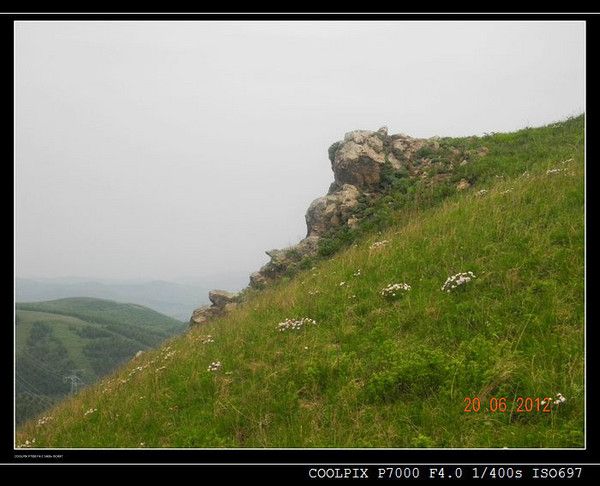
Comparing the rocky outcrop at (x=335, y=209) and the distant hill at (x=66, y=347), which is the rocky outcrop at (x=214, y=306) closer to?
the rocky outcrop at (x=335, y=209)

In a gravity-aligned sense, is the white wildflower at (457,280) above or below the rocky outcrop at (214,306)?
above

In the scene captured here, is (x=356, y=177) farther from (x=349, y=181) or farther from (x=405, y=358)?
(x=405, y=358)

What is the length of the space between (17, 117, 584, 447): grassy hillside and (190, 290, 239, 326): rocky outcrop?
6.07 meters

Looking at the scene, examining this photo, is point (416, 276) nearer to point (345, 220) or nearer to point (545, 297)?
point (545, 297)

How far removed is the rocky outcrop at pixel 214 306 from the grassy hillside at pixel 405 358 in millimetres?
6067

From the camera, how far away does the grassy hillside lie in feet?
15.6

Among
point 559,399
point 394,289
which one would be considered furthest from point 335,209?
point 559,399

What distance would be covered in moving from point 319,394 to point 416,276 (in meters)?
3.37

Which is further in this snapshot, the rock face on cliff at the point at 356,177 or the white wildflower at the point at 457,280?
the rock face on cliff at the point at 356,177

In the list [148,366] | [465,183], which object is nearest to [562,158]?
[465,183]

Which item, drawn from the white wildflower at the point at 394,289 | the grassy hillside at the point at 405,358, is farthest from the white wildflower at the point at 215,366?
the white wildflower at the point at 394,289

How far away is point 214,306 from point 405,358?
1210 centimetres

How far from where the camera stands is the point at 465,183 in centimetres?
1535

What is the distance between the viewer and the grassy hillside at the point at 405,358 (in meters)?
4.75
